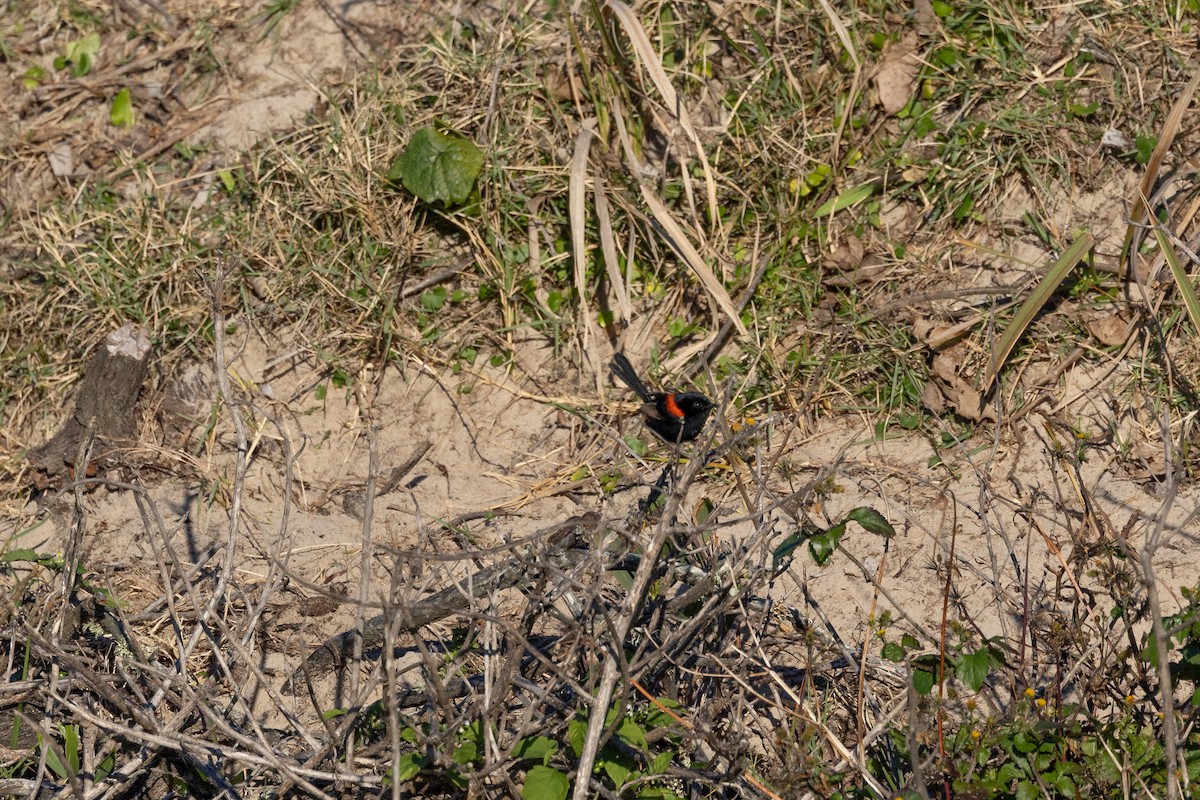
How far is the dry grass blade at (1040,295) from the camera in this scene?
157 inches

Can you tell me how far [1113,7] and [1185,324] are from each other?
154 centimetres

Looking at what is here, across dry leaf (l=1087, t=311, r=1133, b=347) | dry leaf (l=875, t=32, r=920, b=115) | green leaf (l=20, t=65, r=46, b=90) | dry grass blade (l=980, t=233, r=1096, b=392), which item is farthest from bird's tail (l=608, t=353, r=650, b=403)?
green leaf (l=20, t=65, r=46, b=90)

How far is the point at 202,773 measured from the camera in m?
3.02

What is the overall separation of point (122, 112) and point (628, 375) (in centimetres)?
311

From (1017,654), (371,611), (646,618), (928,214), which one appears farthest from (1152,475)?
(371,611)

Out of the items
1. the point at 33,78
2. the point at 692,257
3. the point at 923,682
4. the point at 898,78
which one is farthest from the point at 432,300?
the point at 923,682

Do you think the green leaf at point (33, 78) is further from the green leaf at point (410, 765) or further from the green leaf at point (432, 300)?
the green leaf at point (410, 765)

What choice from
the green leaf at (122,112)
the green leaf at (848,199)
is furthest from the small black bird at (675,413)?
the green leaf at (122,112)

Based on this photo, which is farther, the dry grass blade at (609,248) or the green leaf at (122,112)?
the green leaf at (122,112)

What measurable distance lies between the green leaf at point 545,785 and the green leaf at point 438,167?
288 cm

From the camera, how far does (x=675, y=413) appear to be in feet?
14.6

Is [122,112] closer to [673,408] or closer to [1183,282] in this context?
[673,408]

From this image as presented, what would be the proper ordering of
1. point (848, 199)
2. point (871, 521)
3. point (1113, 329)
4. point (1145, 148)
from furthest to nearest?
point (848, 199) < point (1145, 148) < point (1113, 329) < point (871, 521)

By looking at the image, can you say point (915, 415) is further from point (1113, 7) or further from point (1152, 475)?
point (1113, 7)
